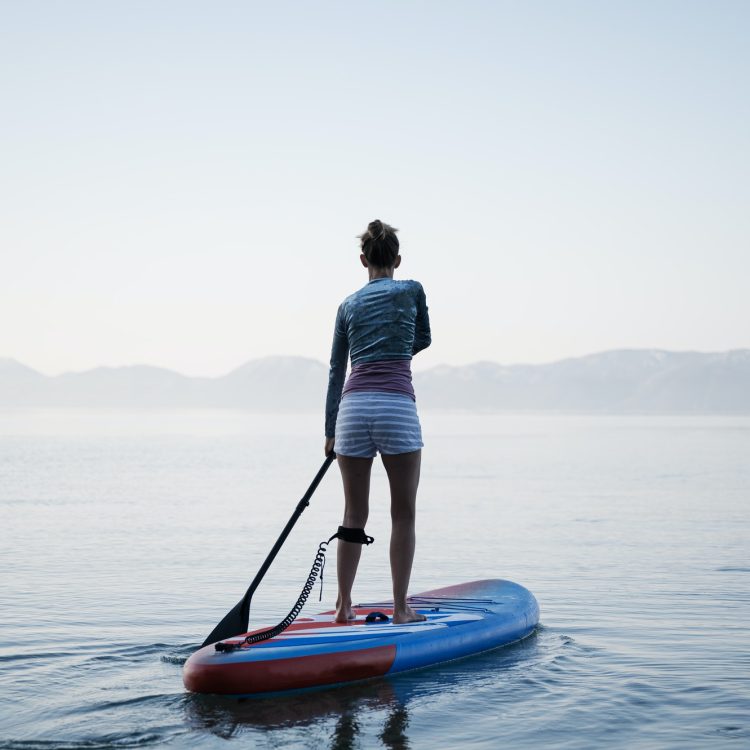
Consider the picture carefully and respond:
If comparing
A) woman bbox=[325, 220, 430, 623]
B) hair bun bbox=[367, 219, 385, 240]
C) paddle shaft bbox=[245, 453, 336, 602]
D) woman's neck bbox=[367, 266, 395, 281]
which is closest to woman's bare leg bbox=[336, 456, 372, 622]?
woman bbox=[325, 220, 430, 623]

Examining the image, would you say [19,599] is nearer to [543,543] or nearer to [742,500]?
[543,543]

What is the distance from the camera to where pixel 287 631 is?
17.5 ft

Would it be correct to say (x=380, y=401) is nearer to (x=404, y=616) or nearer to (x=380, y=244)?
(x=380, y=244)

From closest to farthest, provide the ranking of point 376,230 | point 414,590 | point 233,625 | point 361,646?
point 361,646 < point 233,625 < point 376,230 < point 414,590

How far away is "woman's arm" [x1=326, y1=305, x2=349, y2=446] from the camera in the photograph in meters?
5.50

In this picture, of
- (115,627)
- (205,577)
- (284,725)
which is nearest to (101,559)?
(205,577)

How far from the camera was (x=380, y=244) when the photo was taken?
545 cm

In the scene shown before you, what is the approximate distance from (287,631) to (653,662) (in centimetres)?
198

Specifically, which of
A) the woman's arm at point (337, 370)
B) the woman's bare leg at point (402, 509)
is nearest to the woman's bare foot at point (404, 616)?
the woman's bare leg at point (402, 509)

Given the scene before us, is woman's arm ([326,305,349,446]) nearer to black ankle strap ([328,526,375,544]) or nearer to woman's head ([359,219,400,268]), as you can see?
woman's head ([359,219,400,268])

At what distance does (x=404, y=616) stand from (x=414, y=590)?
122 inches

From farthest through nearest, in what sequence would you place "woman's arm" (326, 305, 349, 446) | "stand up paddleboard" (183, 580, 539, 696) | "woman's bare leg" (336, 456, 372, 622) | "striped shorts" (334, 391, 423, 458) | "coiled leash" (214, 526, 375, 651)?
1. "woman's arm" (326, 305, 349, 446)
2. "woman's bare leg" (336, 456, 372, 622)
3. "striped shorts" (334, 391, 423, 458)
4. "coiled leash" (214, 526, 375, 651)
5. "stand up paddleboard" (183, 580, 539, 696)

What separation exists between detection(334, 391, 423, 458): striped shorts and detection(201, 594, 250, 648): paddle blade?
0.92 meters

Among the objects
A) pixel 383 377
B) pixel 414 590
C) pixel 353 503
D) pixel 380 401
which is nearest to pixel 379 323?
pixel 383 377
